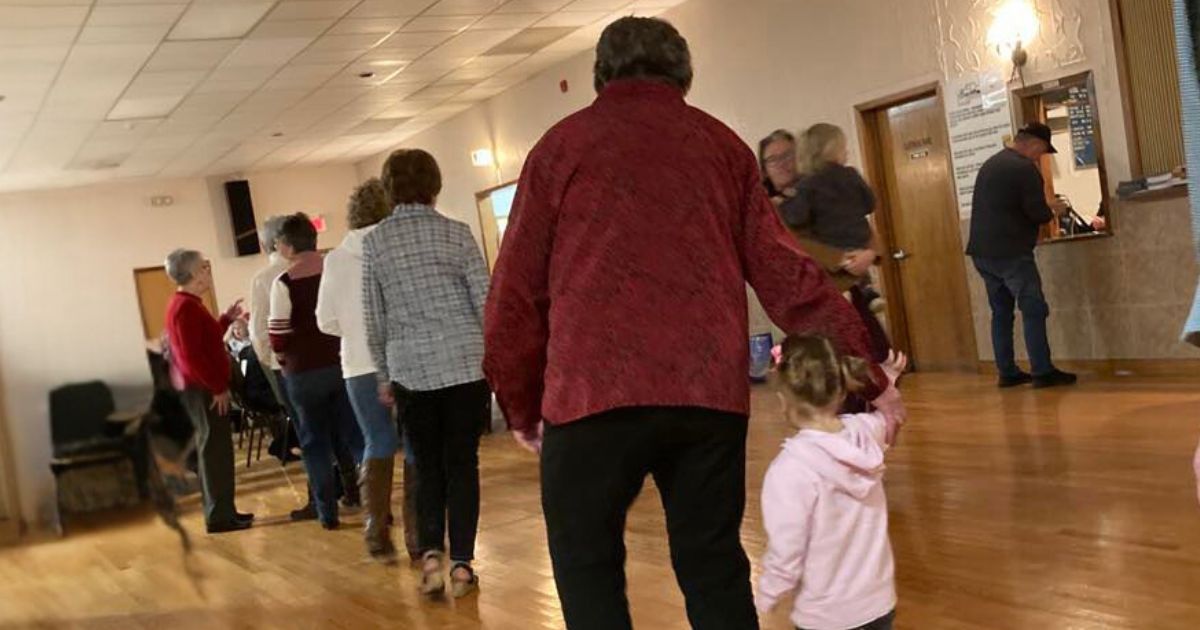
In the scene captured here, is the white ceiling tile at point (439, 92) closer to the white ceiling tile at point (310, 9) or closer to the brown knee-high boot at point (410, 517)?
the white ceiling tile at point (310, 9)

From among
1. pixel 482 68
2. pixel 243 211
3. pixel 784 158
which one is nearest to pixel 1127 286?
pixel 784 158

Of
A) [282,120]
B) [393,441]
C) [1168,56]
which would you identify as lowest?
[393,441]

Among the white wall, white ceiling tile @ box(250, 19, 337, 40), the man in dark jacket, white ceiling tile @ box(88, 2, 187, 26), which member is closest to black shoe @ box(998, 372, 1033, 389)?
the man in dark jacket

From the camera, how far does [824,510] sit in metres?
1.98

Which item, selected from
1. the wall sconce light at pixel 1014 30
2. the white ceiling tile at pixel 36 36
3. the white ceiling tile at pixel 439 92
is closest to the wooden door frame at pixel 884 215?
the wall sconce light at pixel 1014 30

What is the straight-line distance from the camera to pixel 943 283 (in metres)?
7.42

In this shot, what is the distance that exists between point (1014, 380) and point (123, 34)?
222 inches

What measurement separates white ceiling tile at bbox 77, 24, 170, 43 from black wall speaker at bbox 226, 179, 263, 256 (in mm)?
3204

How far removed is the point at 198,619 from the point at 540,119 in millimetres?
7974

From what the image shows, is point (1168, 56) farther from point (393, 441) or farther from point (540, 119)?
point (540, 119)

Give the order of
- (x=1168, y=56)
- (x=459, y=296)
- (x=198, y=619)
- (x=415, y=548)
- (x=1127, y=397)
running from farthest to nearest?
(x=1168, y=56) → (x=1127, y=397) → (x=415, y=548) → (x=198, y=619) → (x=459, y=296)

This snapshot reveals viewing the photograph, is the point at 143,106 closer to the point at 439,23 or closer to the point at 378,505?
the point at 439,23

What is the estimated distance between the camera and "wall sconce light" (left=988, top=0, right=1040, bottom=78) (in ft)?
21.0

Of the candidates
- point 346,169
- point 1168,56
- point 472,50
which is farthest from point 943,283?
point 346,169
